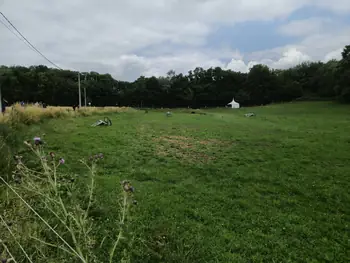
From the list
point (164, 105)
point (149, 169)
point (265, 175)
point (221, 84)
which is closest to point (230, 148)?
point (265, 175)

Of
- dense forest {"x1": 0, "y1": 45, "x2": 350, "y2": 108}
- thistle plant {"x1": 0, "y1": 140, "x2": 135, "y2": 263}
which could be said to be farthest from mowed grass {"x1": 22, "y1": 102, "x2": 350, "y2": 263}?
dense forest {"x1": 0, "y1": 45, "x2": 350, "y2": 108}

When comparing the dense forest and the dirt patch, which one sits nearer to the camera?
the dirt patch

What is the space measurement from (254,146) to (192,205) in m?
5.81

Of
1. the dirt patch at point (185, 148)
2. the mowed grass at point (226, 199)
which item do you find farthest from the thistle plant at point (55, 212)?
the dirt patch at point (185, 148)

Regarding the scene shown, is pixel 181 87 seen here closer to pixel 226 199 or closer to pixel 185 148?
pixel 185 148

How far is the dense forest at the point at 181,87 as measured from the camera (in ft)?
186

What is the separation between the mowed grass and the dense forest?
51.8 m

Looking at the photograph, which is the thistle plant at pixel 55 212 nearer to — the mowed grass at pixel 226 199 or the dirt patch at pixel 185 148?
the mowed grass at pixel 226 199

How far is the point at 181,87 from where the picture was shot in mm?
64562

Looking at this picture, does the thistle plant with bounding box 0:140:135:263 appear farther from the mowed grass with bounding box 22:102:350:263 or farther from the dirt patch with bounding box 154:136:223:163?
the dirt patch with bounding box 154:136:223:163

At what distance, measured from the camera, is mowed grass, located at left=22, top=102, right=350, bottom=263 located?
347 cm

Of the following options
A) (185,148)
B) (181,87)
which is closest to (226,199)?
(185,148)

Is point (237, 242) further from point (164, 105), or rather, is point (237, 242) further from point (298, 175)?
point (164, 105)

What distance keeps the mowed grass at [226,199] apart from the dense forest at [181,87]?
51831mm
